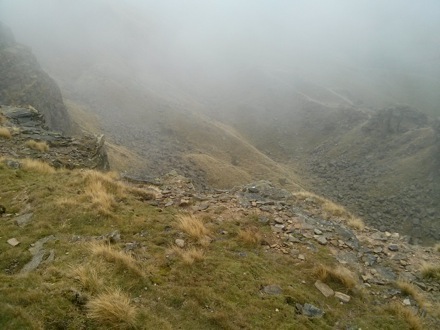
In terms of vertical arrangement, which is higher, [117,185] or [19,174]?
[117,185]

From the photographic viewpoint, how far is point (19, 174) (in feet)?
45.1

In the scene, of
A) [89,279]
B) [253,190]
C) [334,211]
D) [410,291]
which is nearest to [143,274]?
[89,279]

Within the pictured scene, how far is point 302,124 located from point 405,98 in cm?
8990

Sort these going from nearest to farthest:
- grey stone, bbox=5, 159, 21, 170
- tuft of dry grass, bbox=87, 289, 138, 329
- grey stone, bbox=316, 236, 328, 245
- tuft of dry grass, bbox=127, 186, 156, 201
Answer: tuft of dry grass, bbox=87, 289, 138, 329, grey stone, bbox=316, 236, 328, 245, tuft of dry grass, bbox=127, 186, 156, 201, grey stone, bbox=5, 159, 21, 170

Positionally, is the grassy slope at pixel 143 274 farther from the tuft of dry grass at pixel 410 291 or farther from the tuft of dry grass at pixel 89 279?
the tuft of dry grass at pixel 410 291

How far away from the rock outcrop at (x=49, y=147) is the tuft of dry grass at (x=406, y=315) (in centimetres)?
1482

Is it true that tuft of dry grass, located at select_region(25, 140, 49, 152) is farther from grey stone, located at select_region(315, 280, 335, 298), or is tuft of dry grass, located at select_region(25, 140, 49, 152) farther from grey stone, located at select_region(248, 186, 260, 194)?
grey stone, located at select_region(315, 280, 335, 298)

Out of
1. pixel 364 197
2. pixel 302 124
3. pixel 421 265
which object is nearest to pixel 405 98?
pixel 302 124

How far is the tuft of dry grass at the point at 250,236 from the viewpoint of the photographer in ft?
34.9

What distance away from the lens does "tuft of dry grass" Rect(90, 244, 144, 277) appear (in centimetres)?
796

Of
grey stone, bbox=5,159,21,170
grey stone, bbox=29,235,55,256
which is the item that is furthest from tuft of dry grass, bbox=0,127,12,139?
grey stone, bbox=29,235,55,256

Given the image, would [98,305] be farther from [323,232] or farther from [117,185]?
[323,232]

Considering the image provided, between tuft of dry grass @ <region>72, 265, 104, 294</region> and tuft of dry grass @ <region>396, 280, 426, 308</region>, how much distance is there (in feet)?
26.7

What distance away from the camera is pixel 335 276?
959 centimetres
